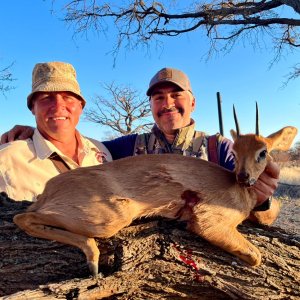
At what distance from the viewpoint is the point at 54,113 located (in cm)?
396

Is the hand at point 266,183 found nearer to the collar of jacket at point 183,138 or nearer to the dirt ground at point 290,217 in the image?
the collar of jacket at point 183,138

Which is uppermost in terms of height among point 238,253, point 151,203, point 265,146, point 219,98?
point 219,98

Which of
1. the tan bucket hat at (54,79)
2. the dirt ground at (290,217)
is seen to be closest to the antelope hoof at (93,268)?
the tan bucket hat at (54,79)

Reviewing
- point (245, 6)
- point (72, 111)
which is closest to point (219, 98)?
point (245, 6)

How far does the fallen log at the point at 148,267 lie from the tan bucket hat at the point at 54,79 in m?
1.61

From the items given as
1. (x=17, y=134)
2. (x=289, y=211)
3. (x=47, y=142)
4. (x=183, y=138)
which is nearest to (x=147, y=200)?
(x=47, y=142)

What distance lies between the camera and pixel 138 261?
2.66 metres

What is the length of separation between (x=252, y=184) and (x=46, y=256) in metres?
1.67

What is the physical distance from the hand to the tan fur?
0.11 m

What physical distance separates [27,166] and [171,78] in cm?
184

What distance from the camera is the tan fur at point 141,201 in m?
2.59

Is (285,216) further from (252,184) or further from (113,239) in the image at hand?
(113,239)

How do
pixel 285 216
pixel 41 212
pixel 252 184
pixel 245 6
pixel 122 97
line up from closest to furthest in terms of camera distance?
1. pixel 41 212
2. pixel 252 184
3. pixel 285 216
4. pixel 245 6
5. pixel 122 97

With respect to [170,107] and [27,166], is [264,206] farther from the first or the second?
[27,166]
